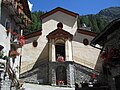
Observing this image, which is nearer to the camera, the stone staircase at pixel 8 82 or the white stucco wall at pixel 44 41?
the stone staircase at pixel 8 82

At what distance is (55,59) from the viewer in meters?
29.8

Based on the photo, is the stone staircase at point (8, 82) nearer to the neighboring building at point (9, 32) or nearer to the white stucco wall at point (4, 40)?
the neighboring building at point (9, 32)

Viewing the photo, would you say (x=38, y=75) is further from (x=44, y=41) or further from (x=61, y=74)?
(x=44, y=41)

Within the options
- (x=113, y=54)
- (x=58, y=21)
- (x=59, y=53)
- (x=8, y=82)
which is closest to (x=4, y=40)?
(x=8, y=82)

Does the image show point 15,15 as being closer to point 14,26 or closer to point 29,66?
point 14,26

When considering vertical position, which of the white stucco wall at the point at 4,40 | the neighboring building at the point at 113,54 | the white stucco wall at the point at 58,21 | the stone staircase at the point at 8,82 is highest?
the white stucco wall at the point at 58,21

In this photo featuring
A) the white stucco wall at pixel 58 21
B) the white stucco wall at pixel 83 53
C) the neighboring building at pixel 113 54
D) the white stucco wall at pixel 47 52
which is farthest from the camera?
the white stucco wall at pixel 58 21

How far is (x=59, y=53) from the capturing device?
32281 mm

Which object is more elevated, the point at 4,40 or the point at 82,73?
the point at 4,40

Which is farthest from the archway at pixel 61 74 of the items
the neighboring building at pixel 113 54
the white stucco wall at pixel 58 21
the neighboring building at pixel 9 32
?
the neighboring building at pixel 113 54

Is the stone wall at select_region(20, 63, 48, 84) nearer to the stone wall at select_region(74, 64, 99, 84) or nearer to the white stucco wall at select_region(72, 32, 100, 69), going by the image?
the stone wall at select_region(74, 64, 99, 84)

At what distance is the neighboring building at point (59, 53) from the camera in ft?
94.2

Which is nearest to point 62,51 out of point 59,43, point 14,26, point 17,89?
point 59,43

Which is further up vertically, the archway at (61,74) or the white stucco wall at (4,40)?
the white stucco wall at (4,40)
